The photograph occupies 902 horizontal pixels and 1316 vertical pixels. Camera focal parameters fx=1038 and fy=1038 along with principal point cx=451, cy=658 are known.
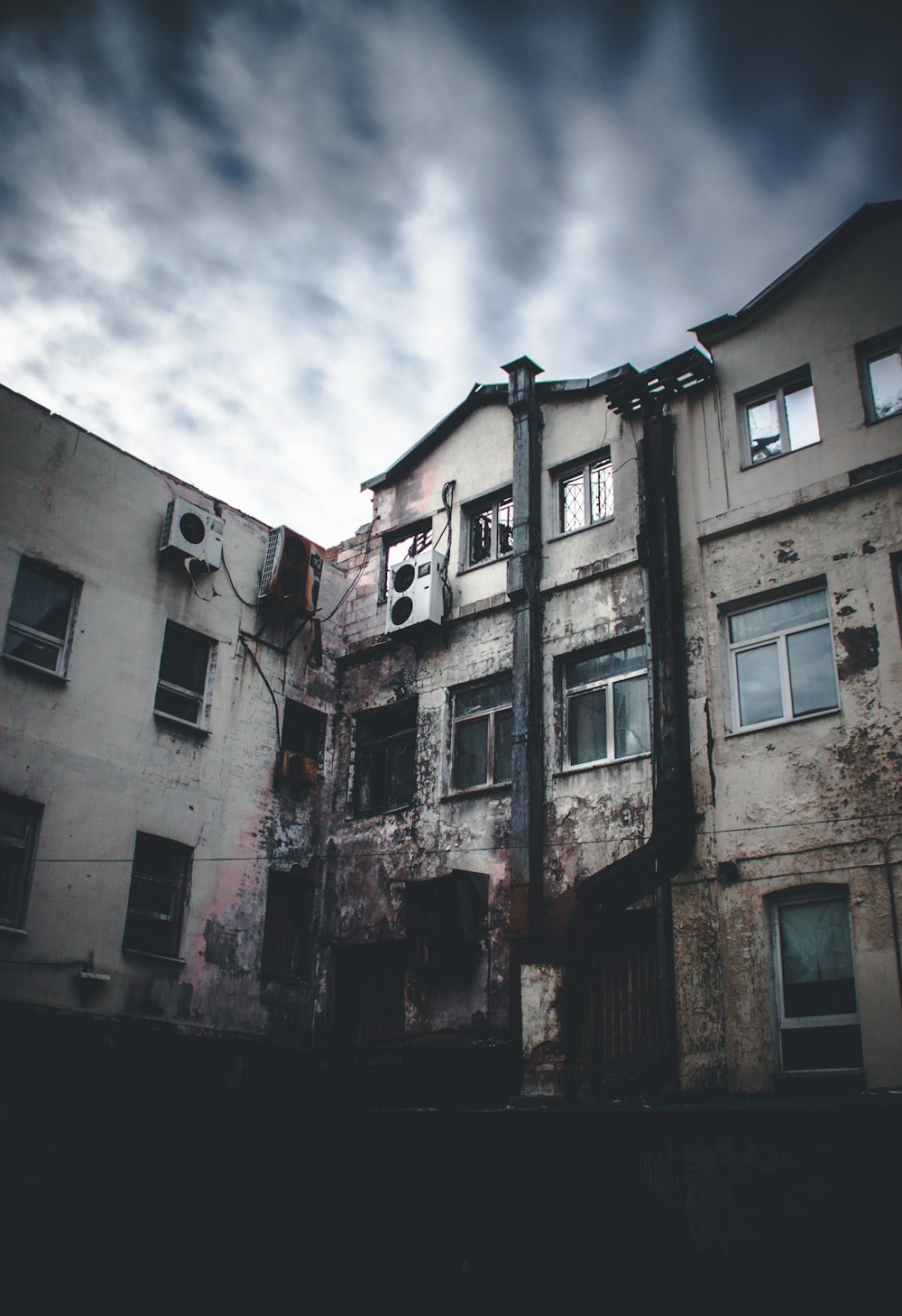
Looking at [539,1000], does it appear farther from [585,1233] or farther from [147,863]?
[147,863]

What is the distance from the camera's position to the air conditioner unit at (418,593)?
15.1m

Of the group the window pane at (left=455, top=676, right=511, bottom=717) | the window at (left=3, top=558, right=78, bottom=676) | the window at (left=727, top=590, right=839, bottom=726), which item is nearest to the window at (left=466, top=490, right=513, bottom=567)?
the window pane at (left=455, top=676, right=511, bottom=717)

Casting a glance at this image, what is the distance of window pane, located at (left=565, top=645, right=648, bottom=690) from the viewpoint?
1300cm

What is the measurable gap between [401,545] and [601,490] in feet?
13.4

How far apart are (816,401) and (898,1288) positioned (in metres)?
8.91

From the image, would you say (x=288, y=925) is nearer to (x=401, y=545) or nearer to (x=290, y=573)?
A: (x=290, y=573)

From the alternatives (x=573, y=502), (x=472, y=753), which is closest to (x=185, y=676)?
(x=472, y=753)

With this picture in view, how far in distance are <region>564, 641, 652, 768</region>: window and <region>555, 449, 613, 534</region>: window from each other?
1.99m

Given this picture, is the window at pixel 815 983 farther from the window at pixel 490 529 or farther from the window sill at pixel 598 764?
the window at pixel 490 529

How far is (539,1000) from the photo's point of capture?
11.1m

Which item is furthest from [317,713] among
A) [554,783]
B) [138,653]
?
[554,783]

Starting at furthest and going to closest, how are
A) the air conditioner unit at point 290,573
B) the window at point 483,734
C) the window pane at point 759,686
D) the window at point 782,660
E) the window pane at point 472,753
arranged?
the air conditioner unit at point 290,573 < the window pane at point 472,753 < the window at point 483,734 < the window pane at point 759,686 < the window at point 782,660

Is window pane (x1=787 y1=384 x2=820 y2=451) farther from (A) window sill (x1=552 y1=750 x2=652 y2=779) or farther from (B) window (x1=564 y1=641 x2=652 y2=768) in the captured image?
(A) window sill (x1=552 y1=750 x2=652 y2=779)

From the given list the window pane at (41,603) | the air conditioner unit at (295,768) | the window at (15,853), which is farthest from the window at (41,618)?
the air conditioner unit at (295,768)
